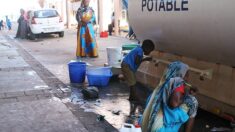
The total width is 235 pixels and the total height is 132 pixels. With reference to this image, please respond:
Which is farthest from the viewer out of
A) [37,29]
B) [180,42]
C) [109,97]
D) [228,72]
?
[37,29]

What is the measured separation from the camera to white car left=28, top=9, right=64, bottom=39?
20.2 m

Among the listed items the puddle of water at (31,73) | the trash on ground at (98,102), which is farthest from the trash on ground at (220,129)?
the puddle of water at (31,73)

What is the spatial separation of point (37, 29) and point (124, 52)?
1313 cm

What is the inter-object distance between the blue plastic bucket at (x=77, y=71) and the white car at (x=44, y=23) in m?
12.8

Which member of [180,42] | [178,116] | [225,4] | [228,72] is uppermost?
[225,4]

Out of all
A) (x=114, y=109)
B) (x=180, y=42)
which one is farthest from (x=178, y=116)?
(x=114, y=109)

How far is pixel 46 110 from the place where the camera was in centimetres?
606

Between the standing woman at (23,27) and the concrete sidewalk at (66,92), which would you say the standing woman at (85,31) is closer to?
the concrete sidewalk at (66,92)

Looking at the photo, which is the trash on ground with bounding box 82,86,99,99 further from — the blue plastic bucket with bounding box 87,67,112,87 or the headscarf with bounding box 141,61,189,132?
the headscarf with bounding box 141,61,189,132

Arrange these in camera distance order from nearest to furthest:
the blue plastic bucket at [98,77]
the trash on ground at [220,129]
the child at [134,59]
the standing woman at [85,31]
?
the trash on ground at [220,129] < the child at [134,59] < the blue plastic bucket at [98,77] < the standing woman at [85,31]

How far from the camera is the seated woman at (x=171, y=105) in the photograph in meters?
3.88

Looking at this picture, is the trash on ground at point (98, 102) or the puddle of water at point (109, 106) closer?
the puddle of water at point (109, 106)

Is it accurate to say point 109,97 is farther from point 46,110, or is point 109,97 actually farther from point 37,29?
point 37,29

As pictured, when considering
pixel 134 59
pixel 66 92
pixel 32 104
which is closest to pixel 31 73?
pixel 66 92
